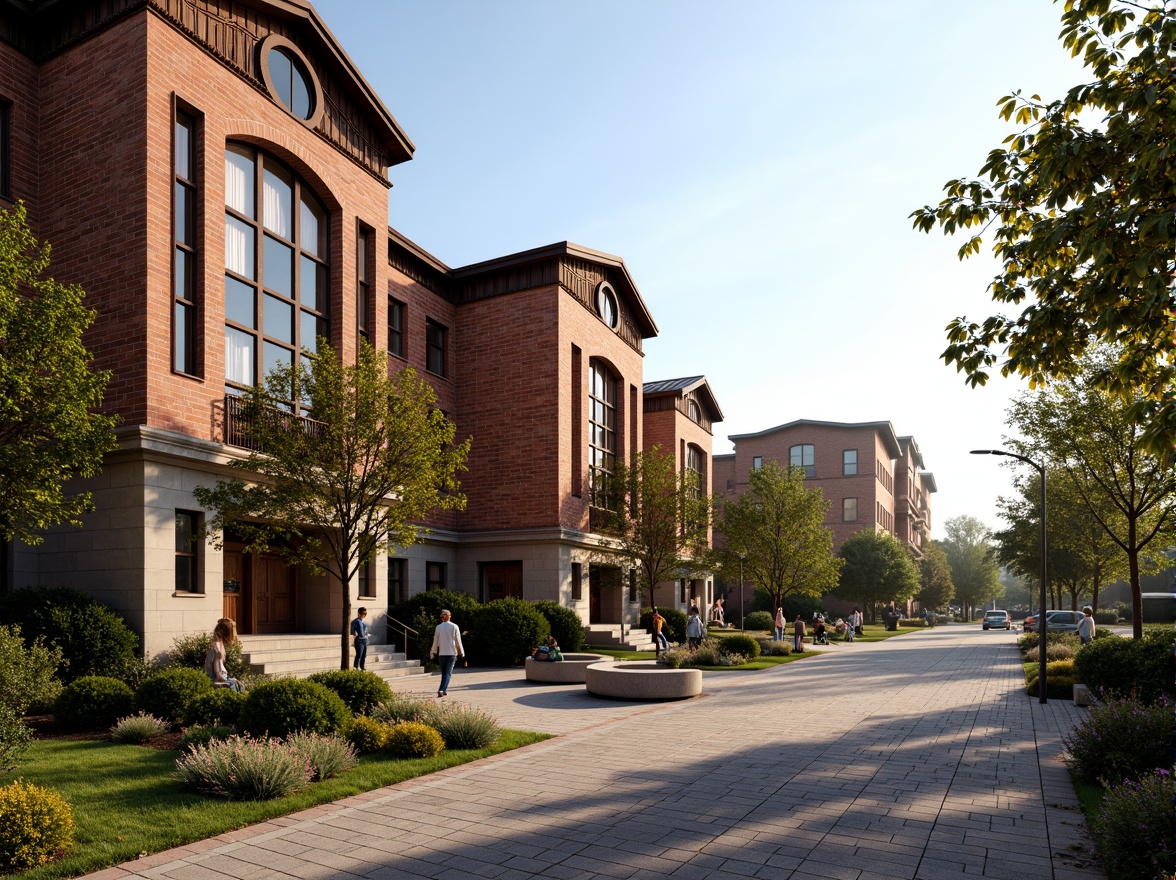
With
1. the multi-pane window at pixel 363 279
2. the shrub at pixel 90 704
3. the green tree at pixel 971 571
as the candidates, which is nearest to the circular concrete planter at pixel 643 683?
the shrub at pixel 90 704

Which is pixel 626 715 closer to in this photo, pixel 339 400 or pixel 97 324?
pixel 339 400

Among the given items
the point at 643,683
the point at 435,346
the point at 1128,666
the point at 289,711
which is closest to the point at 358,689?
the point at 289,711

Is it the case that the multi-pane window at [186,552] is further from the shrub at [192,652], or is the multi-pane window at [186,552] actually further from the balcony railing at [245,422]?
the balcony railing at [245,422]

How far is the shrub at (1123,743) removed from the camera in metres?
9.30

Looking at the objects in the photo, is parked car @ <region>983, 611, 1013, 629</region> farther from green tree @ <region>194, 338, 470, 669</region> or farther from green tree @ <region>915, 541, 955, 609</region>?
green tree @ <region>194, 338, 470, 669</region>

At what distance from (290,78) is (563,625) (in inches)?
686

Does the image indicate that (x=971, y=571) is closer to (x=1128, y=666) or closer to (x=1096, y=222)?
(x=1128, y=666)

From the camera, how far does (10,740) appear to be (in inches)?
344

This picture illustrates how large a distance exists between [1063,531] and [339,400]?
30.3 metres

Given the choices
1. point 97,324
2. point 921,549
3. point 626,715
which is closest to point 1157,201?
point 626,715

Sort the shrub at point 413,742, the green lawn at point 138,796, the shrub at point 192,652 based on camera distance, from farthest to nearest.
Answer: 1. the shrub at point 192,652
2. the shrub at point 413,742
3. the green lawn at point 138,796

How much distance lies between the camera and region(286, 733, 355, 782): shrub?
9.75m

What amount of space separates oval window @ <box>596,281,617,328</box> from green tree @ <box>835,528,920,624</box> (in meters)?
30.6

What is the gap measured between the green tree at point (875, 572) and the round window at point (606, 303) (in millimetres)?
30565
